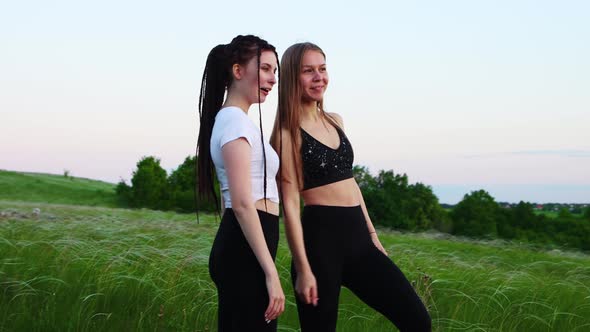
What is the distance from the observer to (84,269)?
6082mm

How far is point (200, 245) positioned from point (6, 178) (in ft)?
83.4

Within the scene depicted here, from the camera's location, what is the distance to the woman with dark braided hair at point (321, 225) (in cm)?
313

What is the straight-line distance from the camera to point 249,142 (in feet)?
8.24

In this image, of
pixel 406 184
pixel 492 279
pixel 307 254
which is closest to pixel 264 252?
pixel 307 254

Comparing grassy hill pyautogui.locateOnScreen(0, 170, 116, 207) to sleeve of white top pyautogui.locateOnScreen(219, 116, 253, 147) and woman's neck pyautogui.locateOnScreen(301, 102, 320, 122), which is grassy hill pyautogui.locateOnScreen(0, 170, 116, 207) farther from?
sleeve of white top pyautogui.locateOnScreen(219, 116, 253, 147)

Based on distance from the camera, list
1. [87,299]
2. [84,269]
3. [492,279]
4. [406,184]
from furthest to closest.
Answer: [406,184] → [492,279] → [84,269] → [87,299]

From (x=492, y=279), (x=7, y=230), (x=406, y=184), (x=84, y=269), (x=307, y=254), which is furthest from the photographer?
(x=406, y=184)

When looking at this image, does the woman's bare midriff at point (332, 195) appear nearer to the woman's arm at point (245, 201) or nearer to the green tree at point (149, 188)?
the woman's arm at point (245, 201)

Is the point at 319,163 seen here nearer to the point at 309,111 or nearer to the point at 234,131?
the point at 309,111

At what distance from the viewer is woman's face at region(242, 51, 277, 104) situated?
105 inches

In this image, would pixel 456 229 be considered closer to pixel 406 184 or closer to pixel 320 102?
pixel 406 184

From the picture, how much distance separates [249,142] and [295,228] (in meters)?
0.70

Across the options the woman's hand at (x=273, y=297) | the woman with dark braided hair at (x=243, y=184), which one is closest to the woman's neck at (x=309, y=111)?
the woman with dark braided hair at (x=243, y=184)

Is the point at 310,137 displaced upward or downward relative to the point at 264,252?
upward
